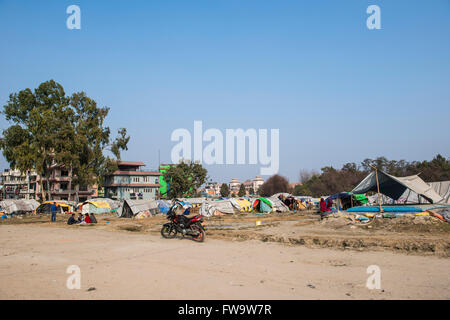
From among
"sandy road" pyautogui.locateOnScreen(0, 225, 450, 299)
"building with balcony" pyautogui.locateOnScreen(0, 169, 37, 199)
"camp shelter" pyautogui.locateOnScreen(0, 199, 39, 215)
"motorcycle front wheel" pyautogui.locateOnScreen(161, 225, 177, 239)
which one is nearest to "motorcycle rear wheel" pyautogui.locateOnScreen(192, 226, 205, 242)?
"motorcycle front wheel" pyautogui.locateOnScreen(161, 225, 177, 239)

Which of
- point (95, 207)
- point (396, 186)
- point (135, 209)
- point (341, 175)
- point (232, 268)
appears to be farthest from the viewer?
point (341, 175)

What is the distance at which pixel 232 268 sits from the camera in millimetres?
7445

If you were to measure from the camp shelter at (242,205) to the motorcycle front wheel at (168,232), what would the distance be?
59.1ft

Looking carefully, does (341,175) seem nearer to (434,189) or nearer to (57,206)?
(434,189)

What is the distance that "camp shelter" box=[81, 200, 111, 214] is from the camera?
3366 centimetres

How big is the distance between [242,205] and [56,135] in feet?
71.7

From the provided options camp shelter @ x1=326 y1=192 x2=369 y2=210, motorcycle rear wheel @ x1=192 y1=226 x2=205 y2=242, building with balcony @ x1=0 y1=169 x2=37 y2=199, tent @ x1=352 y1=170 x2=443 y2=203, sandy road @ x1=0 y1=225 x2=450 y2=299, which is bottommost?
building with balcony @ x1=0 y1=169 x2=37 y2=199

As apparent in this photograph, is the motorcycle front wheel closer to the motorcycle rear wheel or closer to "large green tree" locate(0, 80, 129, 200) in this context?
the motorcycle rear wheel

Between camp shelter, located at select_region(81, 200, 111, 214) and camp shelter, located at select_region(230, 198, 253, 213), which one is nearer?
camp shelter, located at select_region(230, 198, 253, 213)

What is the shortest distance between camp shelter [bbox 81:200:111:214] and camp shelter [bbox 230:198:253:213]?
44.4 ft

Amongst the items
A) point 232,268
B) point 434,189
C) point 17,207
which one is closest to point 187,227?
point 232,268

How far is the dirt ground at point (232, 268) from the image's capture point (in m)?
5.50

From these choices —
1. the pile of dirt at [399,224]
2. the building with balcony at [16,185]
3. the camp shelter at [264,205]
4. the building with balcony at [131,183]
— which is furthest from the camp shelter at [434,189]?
the building with balcony at [16,185]

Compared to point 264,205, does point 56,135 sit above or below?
above
